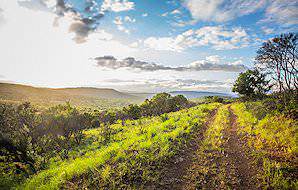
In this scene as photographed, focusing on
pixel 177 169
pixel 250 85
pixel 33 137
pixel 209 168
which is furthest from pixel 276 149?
pixel 250 85

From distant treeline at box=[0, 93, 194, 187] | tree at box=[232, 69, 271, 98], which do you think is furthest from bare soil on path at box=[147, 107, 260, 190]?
tree at box=[232, 69, 271, 98]

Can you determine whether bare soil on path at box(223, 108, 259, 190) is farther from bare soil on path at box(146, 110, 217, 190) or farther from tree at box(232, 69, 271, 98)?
tree at box(232, 69, 271, 98)

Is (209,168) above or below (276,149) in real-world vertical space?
below

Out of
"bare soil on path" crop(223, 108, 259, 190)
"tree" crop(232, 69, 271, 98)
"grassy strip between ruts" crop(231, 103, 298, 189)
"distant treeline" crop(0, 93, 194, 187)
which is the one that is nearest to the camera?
"grassy strip between ruts" crop(231, 103, 298, 189)

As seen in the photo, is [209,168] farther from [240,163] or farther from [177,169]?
[240,163]

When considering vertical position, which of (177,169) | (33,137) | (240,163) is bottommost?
(33,137)

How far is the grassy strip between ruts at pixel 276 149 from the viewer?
644 centimetres

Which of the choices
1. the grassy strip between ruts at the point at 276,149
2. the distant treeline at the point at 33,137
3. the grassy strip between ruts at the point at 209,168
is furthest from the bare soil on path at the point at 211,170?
the distant treeline at the point at 33,137

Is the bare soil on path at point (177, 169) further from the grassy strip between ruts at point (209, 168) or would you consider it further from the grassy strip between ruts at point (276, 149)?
the grassy strip between ruts at point (276, 149)

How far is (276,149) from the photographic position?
8758 mm

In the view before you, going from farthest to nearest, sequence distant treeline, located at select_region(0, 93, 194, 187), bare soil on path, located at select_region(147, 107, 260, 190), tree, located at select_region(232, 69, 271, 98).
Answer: tree, located at select_region(232, 69, 271, 98) < distant treeline, located at select_region(0, 93, 194, 187) < bare soil on path, located at select_region(147, 107, 260, 190)

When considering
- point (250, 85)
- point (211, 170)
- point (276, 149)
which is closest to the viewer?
point (211, 170)

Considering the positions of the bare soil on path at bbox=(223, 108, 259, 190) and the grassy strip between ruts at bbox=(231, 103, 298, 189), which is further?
the bare soil on path at bbox=(223, 108, 259, 190)

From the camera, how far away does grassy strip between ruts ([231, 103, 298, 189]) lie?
21.1ft
